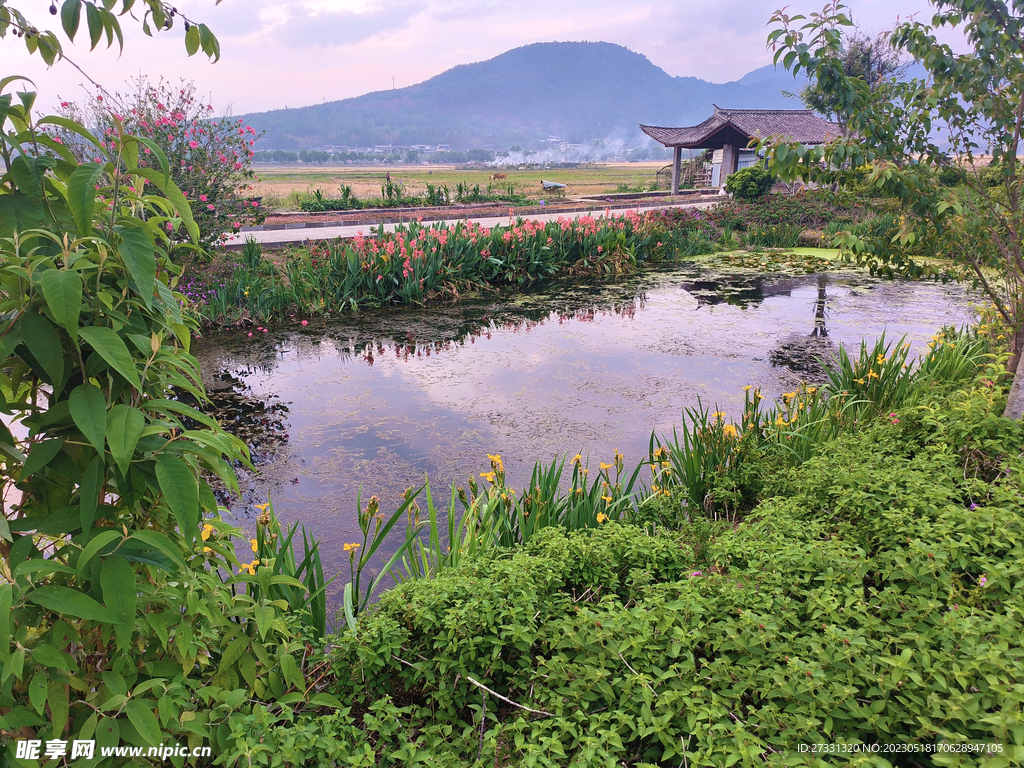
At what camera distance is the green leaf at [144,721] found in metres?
1.39

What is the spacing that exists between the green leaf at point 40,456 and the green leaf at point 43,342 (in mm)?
145

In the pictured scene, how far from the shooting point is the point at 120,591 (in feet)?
4.31

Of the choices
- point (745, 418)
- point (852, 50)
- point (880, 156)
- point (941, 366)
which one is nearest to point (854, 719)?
point (745, 418)

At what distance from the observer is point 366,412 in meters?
6.07

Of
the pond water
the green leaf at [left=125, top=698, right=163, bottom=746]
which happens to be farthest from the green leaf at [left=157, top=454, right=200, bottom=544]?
the pond water

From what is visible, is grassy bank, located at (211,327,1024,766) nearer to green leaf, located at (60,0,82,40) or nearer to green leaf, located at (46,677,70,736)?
green leaf, located at (46,677,70,736)

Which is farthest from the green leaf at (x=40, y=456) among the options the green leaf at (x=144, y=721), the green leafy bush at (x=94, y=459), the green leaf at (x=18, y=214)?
the green leaf at (x=144, y=721)

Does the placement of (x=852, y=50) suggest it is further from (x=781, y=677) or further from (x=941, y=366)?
(x=781, y=677)

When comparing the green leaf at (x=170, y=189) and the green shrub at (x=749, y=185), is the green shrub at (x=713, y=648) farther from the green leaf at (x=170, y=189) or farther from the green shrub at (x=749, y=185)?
the green shrub at (x=749, y=185)

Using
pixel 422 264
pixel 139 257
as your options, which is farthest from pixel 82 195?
pixel 422 264

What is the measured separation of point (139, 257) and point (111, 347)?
20 cm

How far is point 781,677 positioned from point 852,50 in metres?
35.4

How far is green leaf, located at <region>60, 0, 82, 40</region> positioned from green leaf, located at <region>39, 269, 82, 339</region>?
610 mm

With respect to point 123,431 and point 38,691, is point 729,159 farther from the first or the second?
point 38,691
